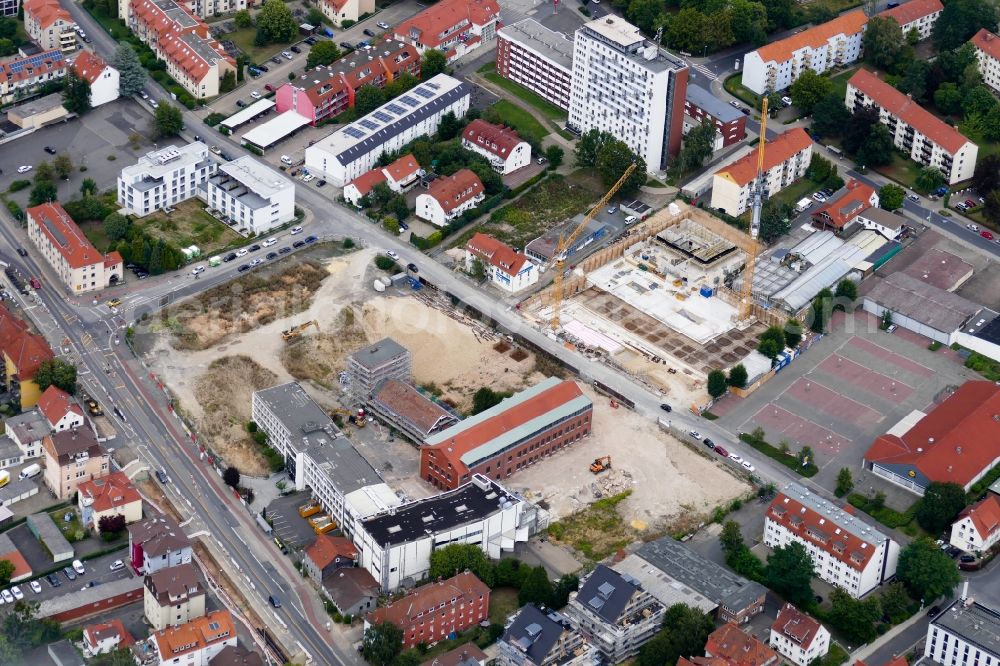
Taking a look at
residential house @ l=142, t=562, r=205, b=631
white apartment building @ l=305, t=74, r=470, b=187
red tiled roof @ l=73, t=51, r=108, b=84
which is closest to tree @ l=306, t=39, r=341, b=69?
white apartment building @ l=305, t=74, r=470, b=187

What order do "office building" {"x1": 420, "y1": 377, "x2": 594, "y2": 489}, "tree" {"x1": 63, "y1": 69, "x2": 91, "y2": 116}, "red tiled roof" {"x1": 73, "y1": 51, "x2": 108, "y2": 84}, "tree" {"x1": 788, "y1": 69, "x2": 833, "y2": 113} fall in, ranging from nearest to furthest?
"office building" {"x1": 420, "y1": 377, "x2": 594, "y2": 489} → "tree" {"x1": 63, "y1": 69, "x2": 91, "y2": 116} → "red tiled roof" {"x1": 73, "y1": 51, "x2": 108, "y2": 84} → "tree" {"x1": 788, "y1": 69, "x2": 833, "y2": 113}

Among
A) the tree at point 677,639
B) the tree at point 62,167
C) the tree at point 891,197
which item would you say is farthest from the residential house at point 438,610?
the tree at point 891,197

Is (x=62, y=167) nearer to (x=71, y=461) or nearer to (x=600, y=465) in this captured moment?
(x=71, y=461)

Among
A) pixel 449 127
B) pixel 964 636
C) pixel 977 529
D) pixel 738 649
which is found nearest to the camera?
pixel 738 649

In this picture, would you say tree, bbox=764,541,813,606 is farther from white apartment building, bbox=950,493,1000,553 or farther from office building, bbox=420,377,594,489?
office building, bbox=420,377,594,489

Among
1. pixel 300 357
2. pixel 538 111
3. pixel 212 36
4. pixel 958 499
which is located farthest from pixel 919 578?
pixel 212 36

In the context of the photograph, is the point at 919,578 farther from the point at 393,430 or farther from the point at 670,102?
the point at 670,102

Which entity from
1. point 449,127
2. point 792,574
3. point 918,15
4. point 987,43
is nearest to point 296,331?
point 449,127
